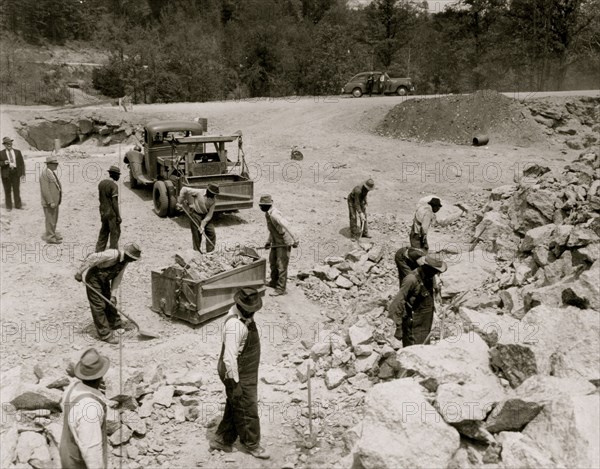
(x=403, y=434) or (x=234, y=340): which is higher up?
(x=234, y=340)

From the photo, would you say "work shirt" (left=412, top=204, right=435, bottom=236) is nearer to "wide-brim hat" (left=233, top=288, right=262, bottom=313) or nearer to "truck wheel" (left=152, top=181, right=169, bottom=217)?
"wide-brim hat" (left=233, top=288, right=262, bottom=313)

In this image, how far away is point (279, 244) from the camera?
977 cm

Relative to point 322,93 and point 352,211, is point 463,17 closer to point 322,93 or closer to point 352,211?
point 322,93

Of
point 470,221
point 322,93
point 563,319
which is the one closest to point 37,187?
point 470,221

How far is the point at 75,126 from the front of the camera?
74.6ft

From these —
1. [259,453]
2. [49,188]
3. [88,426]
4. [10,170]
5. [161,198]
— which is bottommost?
[259,453]

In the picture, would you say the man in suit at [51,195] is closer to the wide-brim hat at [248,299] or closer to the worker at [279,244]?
the worker at [279,244]

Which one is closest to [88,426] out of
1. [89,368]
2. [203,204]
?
[89,368]

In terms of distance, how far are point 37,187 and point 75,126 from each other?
8474mm

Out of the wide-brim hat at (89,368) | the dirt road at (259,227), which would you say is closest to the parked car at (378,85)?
the dirt road at (259,227)

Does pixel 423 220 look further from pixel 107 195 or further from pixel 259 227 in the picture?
pixel 107 195

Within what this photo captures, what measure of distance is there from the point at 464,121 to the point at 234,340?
17615 mm

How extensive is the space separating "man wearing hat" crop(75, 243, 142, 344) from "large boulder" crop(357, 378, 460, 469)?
13.8 ft

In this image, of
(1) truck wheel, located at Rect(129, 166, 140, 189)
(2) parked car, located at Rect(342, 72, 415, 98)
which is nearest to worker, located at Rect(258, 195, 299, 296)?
(1) truck wheel, located at Rect(129, 166, 140, 189)
